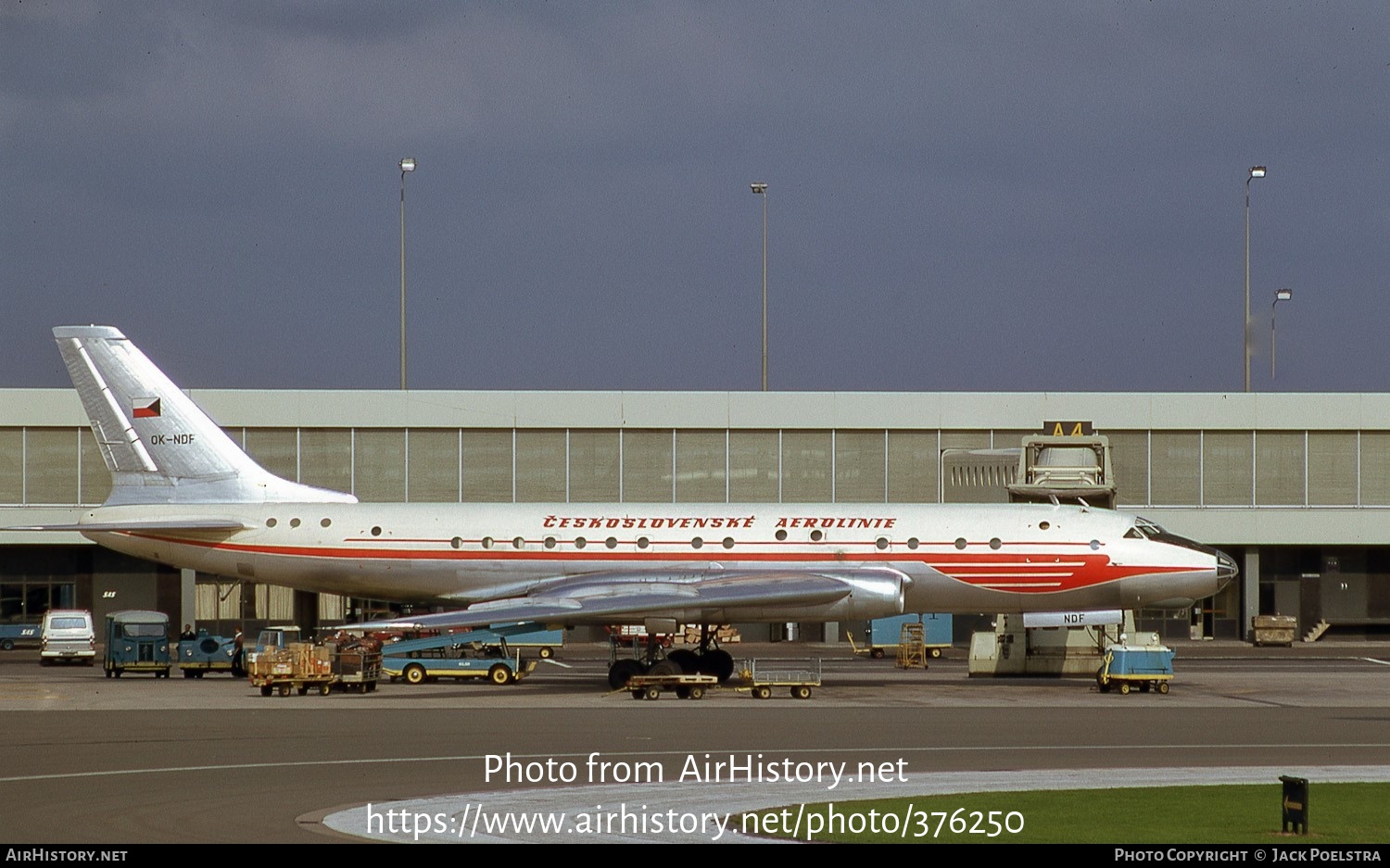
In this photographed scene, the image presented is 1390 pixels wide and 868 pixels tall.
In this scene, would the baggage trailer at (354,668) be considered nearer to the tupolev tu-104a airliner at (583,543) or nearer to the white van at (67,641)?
the tupolev tu-104a airliner at (583,543)

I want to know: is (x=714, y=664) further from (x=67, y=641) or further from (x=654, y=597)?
(x=67, y=641)

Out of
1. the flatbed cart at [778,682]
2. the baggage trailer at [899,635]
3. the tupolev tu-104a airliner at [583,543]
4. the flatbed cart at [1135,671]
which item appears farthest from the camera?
the baggage trailer at [899,635]

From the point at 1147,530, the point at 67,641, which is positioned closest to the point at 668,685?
the point at 1147,530

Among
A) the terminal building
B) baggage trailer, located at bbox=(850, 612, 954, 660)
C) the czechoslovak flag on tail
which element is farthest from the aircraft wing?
the terminal building

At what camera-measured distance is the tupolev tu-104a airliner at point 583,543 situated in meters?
34.9

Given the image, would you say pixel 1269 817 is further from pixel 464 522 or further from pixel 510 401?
pixel 510 401

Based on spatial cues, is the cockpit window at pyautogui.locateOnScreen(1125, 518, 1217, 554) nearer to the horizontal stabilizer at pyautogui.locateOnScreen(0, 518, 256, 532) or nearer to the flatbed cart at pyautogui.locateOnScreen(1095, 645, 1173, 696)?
the flatbed cart at pyautogui.locateOnScreen(1095, 645, 1173, 696)

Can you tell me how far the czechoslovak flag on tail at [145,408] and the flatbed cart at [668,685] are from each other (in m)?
13.2

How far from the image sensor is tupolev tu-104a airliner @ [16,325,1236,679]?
34938 mm

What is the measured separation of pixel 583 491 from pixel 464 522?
2371cm

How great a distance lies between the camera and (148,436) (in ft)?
119

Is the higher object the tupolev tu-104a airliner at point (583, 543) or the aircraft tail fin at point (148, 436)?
the aircraft tail fin at point (148, 436)

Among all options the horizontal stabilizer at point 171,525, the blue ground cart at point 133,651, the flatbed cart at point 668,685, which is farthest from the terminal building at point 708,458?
the flatbed cart at point 668,685
